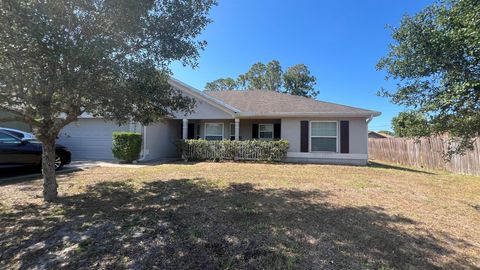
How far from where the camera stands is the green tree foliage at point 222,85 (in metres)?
43.3

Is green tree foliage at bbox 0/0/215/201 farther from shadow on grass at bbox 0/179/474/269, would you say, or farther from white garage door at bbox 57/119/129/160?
white garage door at bbox 57/119/129/160

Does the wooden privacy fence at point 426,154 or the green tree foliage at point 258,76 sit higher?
the green tree foliage at point 258,76

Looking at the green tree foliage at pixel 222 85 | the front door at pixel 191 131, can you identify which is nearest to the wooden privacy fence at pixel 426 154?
the front door at pixel 191 131

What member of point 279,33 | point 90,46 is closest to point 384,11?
point 279,33

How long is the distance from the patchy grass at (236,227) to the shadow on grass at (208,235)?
0.05 ft

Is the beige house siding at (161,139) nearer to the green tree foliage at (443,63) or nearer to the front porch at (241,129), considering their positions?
the front porch at (241,129)

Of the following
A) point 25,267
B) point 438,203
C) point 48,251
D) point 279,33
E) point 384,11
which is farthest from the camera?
point 279,33

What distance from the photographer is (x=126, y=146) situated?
12.5 metres

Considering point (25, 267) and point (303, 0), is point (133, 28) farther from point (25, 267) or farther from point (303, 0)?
point (303, 0)

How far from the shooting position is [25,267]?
3.26 meters

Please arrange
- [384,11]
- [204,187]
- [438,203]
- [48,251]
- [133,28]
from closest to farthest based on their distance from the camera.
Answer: [48,251] < [133,28] < [438,203] < [204,187] < [384,11]

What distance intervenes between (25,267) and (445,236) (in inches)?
238

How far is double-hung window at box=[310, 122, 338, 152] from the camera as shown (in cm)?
1405

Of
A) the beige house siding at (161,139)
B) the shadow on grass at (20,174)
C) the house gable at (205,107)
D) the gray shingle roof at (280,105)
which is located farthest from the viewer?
the house gable at (205,107)
